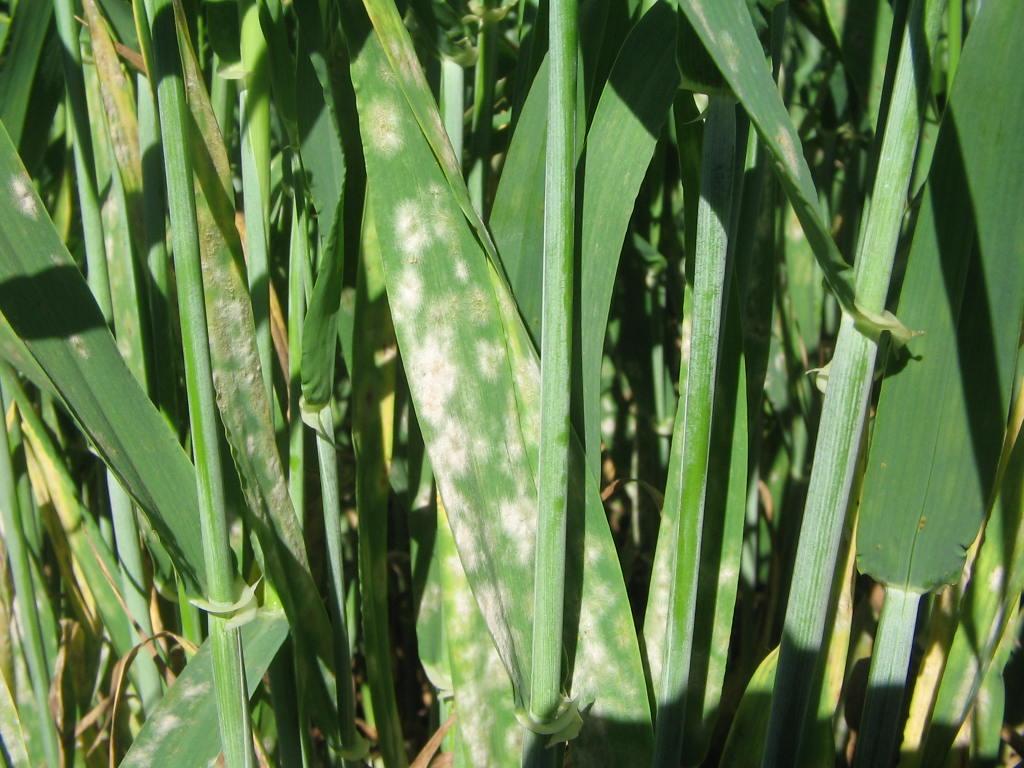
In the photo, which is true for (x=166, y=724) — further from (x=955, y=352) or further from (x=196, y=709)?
(x=955, y=352)

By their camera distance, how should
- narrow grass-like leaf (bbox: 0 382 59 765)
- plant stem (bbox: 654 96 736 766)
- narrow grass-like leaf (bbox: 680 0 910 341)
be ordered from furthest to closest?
narrow grass-like leaf (bbox: 0 382 59 765) → plant stem (bbox: 654 96 736 766) → narrow grass-like leaf (bbox: 680 0 910 341)

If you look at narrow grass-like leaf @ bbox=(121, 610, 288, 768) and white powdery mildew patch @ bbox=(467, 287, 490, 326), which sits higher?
white powdery mildew patch @ bbox=(467, 287, 490, 326)

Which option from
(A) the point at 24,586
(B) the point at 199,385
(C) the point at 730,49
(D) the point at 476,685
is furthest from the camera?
(A) the point at 24,586

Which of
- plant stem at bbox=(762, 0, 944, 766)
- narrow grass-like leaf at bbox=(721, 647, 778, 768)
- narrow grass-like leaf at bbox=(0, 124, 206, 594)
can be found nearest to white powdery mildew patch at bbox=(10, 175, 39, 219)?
narrow grass-like leaf at bbox=(0, 124, 206, 594)

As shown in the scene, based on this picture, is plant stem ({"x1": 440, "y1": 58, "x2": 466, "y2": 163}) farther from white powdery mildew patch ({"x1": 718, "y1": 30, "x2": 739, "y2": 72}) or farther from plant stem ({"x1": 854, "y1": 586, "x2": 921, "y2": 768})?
plant stem ({"x1": 854, "y1": 586, "x2": 921, "y2": 768})

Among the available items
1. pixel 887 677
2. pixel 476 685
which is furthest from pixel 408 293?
pixel 887 677

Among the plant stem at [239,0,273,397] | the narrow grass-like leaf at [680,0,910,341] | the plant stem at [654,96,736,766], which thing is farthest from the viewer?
the plant stem at [239,0,273,397]
